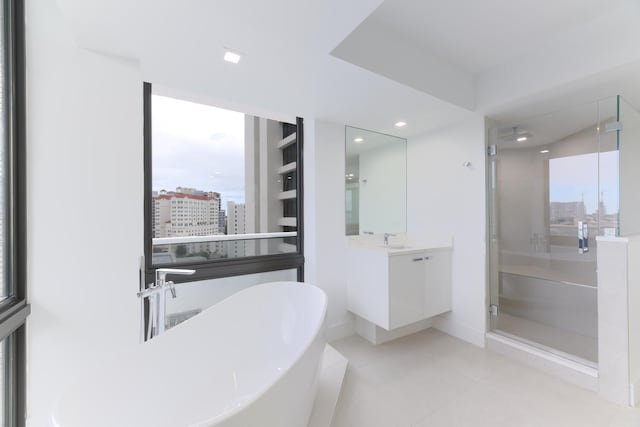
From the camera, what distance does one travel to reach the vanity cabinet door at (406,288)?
7.62 ft

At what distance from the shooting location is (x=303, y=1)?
1.18 metres

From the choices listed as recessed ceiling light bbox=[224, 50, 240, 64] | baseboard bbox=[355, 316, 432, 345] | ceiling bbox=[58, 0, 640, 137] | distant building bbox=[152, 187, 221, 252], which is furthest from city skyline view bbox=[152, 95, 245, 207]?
baseboard bbox=[355, 316, 432, 345]

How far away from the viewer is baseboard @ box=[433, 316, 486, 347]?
249 cm

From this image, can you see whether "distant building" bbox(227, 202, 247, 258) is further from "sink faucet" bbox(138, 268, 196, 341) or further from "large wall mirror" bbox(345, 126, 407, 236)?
"large wall mirror" bbox(345, 126, 407, 236)

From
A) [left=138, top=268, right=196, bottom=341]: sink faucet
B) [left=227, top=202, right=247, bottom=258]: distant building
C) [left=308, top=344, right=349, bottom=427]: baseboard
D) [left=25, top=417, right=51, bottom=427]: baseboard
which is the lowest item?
[left=308, top=344, right=349, bottom=427]: baseboard

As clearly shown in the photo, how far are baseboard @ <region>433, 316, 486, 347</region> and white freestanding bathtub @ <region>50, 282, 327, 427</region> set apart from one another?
5.64 feet

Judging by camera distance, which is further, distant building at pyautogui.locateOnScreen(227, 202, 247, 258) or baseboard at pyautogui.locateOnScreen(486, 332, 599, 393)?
distant building at pyautogui.locateOnScreen(227, 202, 247, 258)

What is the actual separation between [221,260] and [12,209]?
1.24 meters

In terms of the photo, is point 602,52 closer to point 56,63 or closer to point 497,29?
point 497,29

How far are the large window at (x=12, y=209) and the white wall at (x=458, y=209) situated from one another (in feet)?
10.5

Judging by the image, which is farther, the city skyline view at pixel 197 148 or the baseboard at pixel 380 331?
the baseboard at pixel 380 331

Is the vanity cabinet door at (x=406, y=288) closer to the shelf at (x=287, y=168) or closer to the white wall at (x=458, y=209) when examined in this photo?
the white wall at (x=458, y=209)

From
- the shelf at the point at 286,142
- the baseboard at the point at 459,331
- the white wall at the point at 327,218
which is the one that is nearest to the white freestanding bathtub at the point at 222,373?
the white wall at the point at 327,218

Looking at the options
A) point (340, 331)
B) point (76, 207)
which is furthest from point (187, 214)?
point (340, 331)
